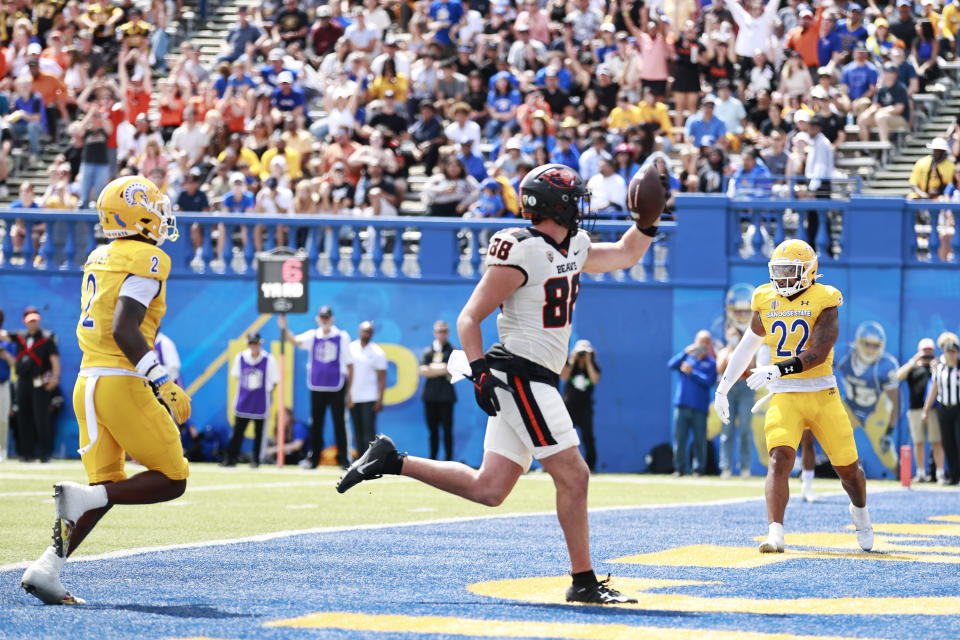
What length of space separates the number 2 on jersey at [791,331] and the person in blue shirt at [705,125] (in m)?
11.6

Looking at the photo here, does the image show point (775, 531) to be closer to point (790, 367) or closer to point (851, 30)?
point (790, 367)

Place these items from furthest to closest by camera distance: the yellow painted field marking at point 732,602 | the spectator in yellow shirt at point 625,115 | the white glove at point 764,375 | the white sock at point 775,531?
1. the spectator in yellow shirt at point 625,115
2. the white glove at point 764,375
3. the white sock at point 775,531
4. the yellow painted field marking at point 732,602

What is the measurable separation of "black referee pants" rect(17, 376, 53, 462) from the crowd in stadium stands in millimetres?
3023

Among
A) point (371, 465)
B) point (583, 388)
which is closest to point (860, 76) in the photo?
point (583, 388)

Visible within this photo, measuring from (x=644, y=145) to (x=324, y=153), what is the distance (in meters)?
4.79

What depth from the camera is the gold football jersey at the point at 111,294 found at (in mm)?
7629

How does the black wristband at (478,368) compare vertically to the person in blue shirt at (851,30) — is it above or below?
below

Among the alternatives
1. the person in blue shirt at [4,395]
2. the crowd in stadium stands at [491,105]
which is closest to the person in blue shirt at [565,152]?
the crowd in stadium stands at [491,105]

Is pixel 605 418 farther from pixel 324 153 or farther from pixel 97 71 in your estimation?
pixel 97 71

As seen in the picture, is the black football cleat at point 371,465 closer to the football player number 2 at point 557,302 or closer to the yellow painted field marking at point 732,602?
the yellow painted field marking at point 732,602

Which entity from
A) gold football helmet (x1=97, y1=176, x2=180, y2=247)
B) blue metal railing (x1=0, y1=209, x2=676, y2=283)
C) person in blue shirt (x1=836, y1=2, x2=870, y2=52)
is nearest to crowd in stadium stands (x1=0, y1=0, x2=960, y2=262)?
person in blue shirt (x1=836, y1=2, x2=870, y2=52)

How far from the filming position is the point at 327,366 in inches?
820

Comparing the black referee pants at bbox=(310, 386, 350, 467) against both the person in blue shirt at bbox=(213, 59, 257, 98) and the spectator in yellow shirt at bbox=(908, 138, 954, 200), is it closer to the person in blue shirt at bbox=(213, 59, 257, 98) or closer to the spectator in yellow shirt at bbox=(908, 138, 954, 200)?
the person in blue shirt at bbox=(213, 59, 257, 98)

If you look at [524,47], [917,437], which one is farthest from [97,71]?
[917,437]
